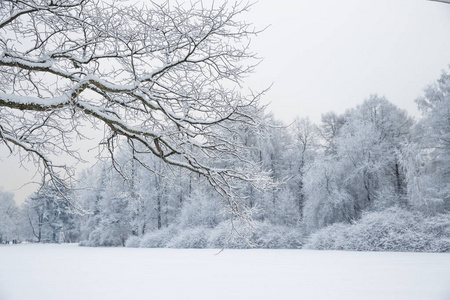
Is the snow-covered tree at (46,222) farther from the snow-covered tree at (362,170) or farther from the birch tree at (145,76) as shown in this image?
the snow-covered tree at (362,170)

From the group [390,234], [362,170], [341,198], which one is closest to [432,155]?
[362,170]

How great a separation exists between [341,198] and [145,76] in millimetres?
8475

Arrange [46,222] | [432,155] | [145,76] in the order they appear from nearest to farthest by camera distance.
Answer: [145,76] → [46,222] → [432,155]

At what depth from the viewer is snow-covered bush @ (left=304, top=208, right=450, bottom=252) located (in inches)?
293

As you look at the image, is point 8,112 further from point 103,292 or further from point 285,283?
point 285,283

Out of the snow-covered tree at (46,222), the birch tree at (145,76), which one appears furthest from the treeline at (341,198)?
the birch tree at (145,76)

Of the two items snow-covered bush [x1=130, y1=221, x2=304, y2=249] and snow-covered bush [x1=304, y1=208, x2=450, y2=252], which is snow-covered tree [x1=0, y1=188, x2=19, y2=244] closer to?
snow-covered bush [x1=130, y1=221, x2=304, y2=249]

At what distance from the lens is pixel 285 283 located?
3.44 m

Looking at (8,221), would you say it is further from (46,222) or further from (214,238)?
(214,238)

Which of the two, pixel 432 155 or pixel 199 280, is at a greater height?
pixel 432 155

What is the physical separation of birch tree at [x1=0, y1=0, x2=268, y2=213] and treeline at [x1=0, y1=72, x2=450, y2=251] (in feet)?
11.0

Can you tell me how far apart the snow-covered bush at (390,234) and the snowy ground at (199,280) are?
3236 mm

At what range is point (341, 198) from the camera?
9.71 metres

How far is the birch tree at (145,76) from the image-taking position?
2.14 meters
